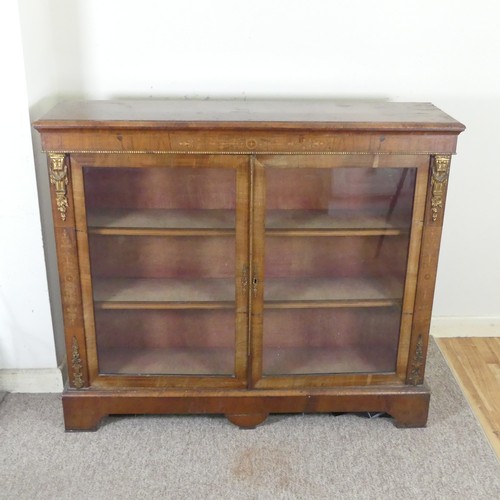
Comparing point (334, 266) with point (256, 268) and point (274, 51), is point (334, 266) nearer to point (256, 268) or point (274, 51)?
point (256, 268)

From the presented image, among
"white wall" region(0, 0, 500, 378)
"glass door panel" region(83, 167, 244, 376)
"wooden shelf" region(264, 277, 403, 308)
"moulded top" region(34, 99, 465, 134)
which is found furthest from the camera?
"white wall" region(0, 0, 500, 378)

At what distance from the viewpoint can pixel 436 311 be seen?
2.21 metres

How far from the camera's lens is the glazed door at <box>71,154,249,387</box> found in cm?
157

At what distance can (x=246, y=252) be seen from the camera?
1.62 m

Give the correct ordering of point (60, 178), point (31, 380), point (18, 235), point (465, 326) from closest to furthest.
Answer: point (60, 178) < point (18, 235) < point (31, 380) < point (465, 326)

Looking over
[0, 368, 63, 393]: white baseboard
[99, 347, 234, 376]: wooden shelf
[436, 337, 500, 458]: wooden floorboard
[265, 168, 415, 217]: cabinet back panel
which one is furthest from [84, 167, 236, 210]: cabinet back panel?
[436, 337, 500, 458]: wooden floorboard

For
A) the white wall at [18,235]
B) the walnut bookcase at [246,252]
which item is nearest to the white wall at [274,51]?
the white wall at [18,235]

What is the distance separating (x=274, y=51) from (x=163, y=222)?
0.60 metres

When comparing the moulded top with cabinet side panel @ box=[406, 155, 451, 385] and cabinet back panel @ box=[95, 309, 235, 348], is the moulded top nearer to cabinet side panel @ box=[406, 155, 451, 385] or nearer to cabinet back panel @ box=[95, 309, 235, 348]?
cabinet side panel @ box=[406, 155, 451, 385]

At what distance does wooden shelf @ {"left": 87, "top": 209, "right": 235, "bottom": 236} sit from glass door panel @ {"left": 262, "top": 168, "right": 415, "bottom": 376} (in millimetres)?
115

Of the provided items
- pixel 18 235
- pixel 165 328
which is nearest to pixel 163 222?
pixel 165 328

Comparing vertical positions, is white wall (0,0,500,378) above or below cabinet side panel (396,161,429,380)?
above

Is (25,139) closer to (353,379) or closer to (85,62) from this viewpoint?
(85,62)

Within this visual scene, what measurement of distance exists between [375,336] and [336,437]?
286 mm
